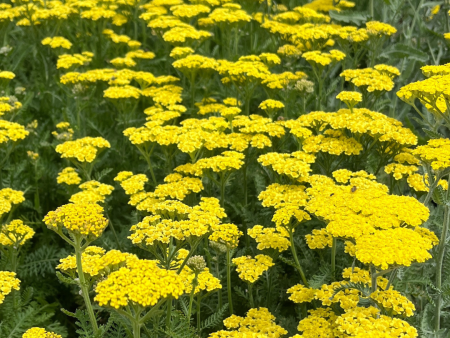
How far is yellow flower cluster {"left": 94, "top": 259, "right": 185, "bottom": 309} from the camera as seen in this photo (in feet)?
7.27

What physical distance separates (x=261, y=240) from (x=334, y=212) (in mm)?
652

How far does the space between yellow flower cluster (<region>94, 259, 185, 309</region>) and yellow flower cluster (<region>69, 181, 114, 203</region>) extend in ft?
4.86

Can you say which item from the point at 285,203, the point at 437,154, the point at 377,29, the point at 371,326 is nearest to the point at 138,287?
the point at 371,326

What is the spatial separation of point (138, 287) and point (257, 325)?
38.9 inches

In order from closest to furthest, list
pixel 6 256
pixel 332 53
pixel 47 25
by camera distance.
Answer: pixel 6 256, pixel 332 53, pixel 47 25

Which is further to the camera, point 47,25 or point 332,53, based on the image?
point 47,25

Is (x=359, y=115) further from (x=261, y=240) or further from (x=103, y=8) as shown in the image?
(x=103, y=8)

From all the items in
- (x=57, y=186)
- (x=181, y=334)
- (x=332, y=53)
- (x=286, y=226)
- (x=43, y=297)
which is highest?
(x=332, y=53)

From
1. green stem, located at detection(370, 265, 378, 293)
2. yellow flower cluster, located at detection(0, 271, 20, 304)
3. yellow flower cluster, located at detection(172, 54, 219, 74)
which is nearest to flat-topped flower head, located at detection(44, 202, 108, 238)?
yellow flower cluster, located at detection(0, 271, 20, 304)

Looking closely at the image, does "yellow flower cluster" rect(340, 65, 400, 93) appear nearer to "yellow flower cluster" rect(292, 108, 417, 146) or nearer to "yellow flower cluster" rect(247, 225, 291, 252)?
"yellow flower cluster" rect(292, 108, 417, 146)

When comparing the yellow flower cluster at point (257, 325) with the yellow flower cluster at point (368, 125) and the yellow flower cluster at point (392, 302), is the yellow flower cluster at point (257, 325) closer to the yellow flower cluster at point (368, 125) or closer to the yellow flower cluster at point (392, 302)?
the yellow flower cluster at point (392, 302)

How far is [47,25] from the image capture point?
20.1ft

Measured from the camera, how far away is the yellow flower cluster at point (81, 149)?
4117 millimetres

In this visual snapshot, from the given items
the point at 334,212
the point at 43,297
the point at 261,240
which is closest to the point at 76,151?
the point at 43,297
